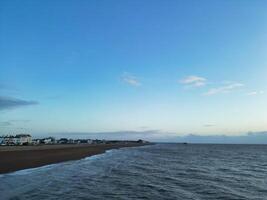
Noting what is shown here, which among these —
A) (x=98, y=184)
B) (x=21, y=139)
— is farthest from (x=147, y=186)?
(x=21, y=139)

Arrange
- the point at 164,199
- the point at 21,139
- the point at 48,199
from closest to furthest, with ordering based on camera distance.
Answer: the point at 48,199, the point at 164,199, the point at 21,139

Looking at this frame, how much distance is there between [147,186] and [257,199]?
773cm

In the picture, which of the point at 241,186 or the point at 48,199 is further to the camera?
the point at 241,186

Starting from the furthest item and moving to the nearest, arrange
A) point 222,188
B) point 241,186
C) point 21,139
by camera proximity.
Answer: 1. point 21,139
2. point 241,186
3. point 222,188

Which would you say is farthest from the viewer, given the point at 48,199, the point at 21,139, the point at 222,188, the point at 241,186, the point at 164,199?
the point at 21,139

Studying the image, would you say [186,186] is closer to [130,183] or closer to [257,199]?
[130,183]

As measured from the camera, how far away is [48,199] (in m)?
18.4

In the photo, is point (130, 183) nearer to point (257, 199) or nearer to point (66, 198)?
point (66, 198)

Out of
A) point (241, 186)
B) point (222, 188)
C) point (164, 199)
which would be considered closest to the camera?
point (164, 199)

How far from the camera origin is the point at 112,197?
780 inches

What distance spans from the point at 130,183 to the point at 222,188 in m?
6.92

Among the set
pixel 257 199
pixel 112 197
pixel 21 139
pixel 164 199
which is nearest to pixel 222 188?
pixel 257 199

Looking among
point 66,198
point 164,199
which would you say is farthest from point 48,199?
point 164,199

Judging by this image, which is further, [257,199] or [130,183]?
[130,183]
